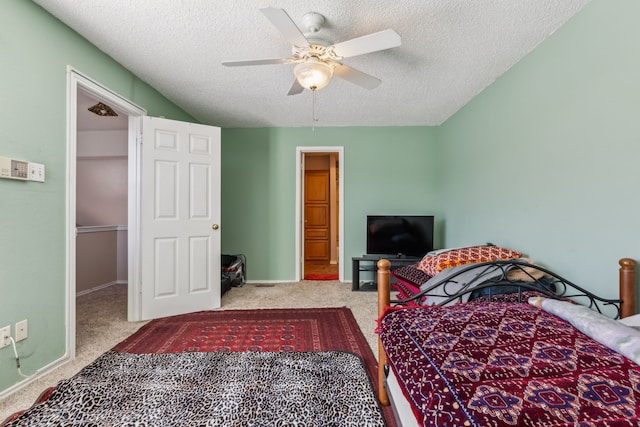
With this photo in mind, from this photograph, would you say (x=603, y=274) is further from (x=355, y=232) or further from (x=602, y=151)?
(x=355, y=232)

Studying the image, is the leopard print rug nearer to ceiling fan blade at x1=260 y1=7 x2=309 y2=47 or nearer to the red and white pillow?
the red and white pillow

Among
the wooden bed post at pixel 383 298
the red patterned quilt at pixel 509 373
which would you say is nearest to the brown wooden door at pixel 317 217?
the wooden bed post at pixel 383 298

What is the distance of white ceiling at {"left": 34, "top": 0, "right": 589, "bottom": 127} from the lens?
1.71m

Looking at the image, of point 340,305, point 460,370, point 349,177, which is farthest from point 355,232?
point 460,370

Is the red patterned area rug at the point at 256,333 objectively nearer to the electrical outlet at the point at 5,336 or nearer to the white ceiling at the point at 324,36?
the electrical outlet at the point at 5,336

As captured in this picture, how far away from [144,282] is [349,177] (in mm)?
2948

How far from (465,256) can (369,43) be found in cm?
190

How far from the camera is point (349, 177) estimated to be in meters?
4.11

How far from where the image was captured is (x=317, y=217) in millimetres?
6262

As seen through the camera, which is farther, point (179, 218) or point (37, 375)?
point (179, 218)

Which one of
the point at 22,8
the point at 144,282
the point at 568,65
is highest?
the point at 22,8

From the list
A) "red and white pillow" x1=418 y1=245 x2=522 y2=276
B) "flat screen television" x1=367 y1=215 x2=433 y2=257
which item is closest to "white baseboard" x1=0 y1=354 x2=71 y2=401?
"red and white pillow" x1=418 y1=245 x2=522 y2=276

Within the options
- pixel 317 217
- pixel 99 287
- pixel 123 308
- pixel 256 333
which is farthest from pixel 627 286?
pixel 99 287

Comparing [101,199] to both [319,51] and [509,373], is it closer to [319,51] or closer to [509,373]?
[319,51]
